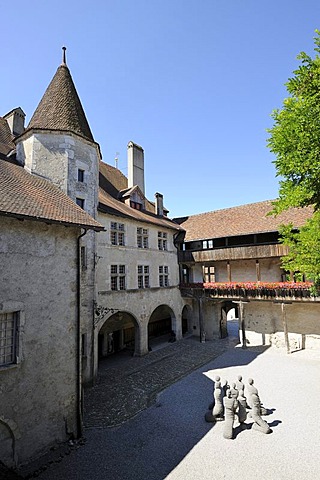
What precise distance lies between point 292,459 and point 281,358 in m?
9.31

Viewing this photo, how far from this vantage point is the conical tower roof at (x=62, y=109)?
12008mm

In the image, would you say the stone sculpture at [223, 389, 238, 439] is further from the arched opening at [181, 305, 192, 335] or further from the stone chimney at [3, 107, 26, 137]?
the stone chimney at [3, 107, 26, 137]

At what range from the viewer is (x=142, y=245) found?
1755 cm

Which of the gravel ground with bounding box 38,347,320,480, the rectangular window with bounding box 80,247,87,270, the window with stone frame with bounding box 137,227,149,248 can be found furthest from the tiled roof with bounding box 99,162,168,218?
the gravel ground with bounding box 38,347,320,480

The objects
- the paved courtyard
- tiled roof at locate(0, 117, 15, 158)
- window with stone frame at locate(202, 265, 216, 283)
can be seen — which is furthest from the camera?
window with stone frame at locate(202, 265, 216, 283)

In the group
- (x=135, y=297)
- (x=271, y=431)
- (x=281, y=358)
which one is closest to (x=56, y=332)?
(x=271, y=431)

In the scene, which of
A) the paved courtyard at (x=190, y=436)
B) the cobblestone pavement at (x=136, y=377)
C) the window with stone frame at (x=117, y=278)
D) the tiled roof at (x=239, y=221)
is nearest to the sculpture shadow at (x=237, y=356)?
the cobblestone pavement at (x=136, y=377)

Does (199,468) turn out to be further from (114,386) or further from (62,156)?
(62,156)

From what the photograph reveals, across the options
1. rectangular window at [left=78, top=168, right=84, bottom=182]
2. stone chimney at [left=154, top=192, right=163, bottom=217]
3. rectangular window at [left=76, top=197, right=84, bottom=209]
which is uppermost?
stone chimney at [left=154, top=192, right=163, bottom=217]

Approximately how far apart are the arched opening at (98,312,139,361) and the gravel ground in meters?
6.69

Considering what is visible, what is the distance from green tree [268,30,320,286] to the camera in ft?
29.3

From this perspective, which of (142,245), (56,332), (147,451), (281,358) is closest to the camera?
(147,451)

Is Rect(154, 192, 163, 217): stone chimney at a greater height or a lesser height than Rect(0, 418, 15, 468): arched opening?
greater

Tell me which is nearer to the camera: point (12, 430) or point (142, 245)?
point (12, 430)
